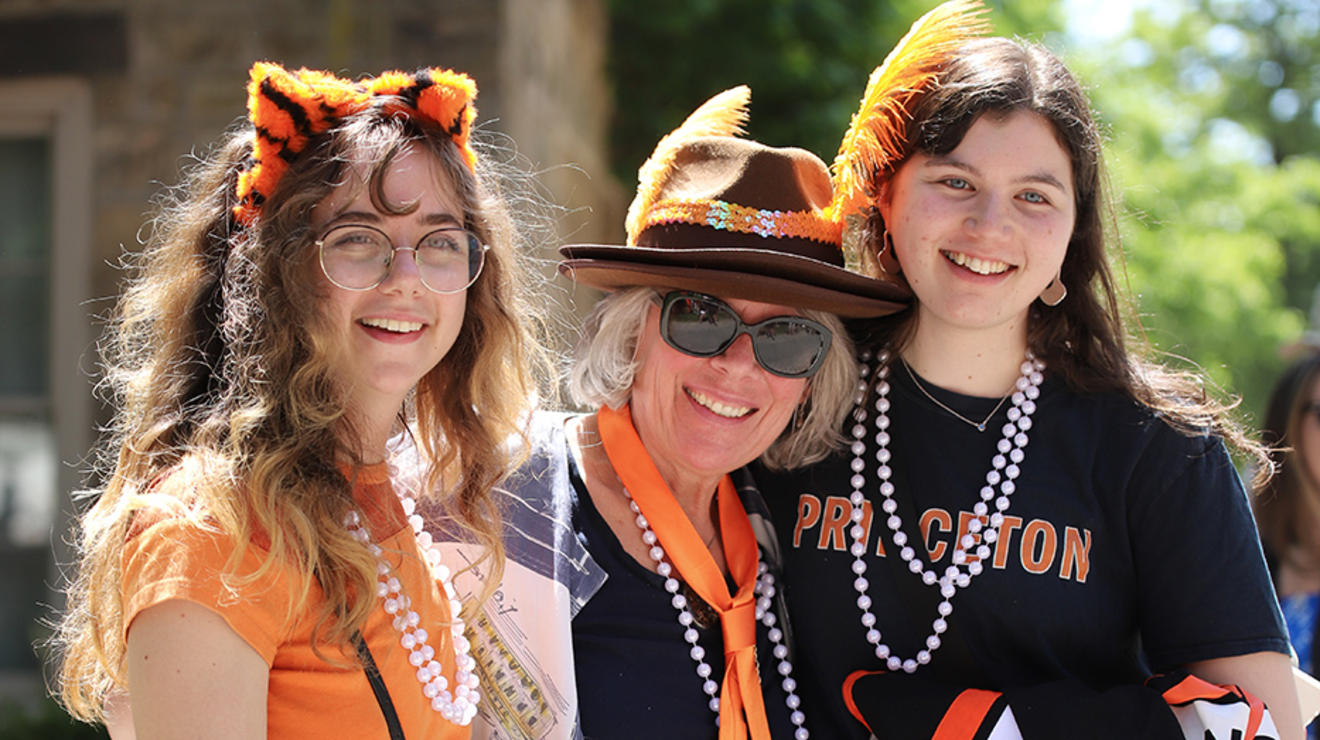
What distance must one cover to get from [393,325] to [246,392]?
0.26 meters

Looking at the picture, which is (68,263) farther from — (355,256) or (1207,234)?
(1207,234)

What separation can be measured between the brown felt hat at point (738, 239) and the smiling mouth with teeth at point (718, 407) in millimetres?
232

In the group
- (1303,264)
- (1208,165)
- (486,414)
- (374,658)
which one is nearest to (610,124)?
(486,414)

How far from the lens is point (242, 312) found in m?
1.80

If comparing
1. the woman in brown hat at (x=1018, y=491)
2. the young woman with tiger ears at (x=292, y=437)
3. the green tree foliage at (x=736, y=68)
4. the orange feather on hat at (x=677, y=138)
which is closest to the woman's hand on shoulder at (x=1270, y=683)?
the woman in brown hat at (x=1018, y=491)

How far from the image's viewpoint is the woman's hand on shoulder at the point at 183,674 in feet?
5.10

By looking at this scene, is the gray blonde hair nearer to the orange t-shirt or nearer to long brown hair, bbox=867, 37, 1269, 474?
long brown hair, bbox=867, 37, 1269, 474

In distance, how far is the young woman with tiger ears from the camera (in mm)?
1595

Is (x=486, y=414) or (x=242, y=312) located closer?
(x=242, y=312)

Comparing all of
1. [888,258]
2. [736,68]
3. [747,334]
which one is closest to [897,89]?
[888,258]

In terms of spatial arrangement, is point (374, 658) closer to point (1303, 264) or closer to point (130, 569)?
point (130, 569)

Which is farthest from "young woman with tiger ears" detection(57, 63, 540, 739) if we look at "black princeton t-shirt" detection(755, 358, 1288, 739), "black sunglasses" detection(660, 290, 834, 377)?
"black princeton t-shirt" detection(755, 358, 1288, 739)

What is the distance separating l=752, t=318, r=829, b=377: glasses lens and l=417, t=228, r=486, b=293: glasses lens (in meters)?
0.70

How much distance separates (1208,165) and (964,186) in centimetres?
1203
